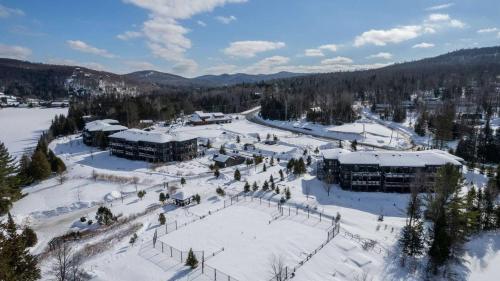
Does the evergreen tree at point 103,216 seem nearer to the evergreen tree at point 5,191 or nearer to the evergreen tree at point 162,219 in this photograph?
the evergreen tree at point 162,219

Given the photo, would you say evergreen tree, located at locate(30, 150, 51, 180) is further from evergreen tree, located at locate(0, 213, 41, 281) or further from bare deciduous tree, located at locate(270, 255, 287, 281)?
bare deciduous tree, located at locate(270, 255, 287, 281)

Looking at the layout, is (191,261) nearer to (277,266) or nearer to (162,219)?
(277,266)

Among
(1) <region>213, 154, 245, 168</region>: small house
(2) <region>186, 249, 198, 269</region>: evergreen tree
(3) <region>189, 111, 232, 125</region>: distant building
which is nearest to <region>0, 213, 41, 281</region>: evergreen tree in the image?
(2) <region>186, 249, 198, 269</region>: evergreen tree

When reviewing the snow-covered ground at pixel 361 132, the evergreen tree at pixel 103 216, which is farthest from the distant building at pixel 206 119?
the evergreen tree at pixel 103 216

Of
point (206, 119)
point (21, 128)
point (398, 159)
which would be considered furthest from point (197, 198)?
point (21, 128)

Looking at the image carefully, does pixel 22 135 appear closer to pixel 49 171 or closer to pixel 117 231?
pixel 49 171

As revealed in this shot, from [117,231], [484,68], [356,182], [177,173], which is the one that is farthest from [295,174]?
[484,68]
